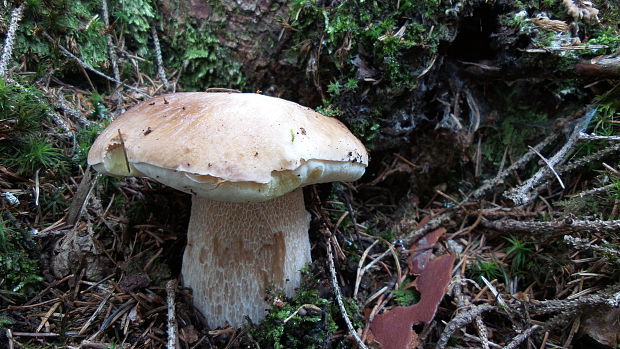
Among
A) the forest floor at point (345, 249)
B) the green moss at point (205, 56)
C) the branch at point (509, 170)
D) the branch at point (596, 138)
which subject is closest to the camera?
the forest floor at point (345, 249)

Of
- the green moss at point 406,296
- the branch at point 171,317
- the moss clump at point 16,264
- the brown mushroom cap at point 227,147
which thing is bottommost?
the green moss at point 406,296

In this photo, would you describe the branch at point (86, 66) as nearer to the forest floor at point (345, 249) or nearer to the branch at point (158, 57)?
the forest floor at point (345, 249)

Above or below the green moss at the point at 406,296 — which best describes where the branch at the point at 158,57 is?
above

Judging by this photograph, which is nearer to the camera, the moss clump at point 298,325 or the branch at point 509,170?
the moss clump at point 298,325

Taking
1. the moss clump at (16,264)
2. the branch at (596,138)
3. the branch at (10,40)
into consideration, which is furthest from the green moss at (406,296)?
the branch at (10,40)

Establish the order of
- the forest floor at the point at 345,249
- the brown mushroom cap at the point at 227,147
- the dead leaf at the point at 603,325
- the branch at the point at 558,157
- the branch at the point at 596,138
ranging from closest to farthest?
the brown mushroom cap at the point at 227,147
the dead leaf at the point at 603,325
the forest floor at the point at 345,249
the branch at the point at 596,138
the branch at the point at 558,157

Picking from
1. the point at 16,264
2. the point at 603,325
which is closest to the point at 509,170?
the point at 603,325

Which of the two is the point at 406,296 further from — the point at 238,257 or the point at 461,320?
the point at 238,257

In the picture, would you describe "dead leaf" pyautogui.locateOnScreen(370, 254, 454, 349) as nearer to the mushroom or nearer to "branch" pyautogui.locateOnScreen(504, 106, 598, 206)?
the mushroom
